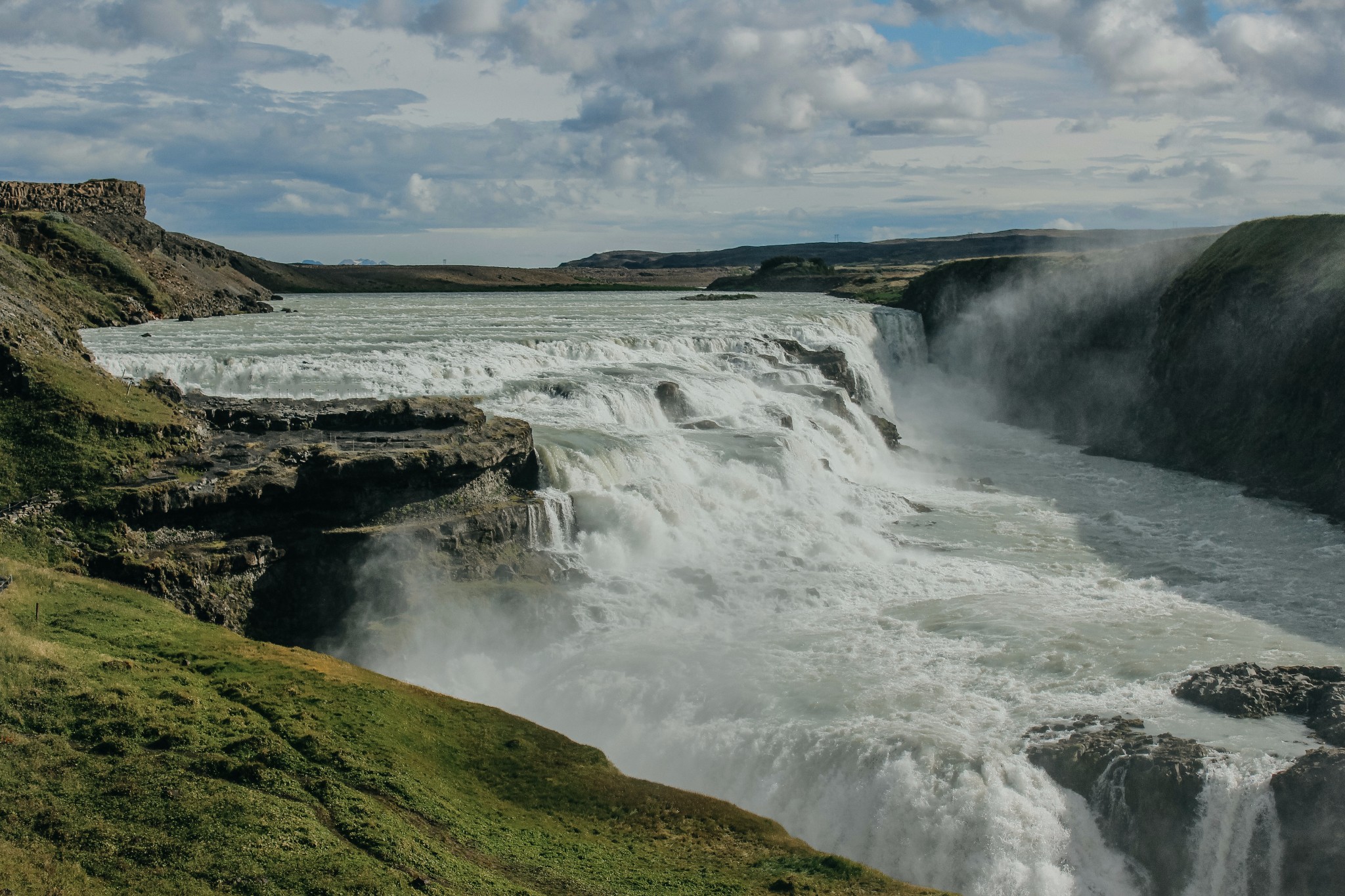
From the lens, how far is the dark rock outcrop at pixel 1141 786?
1242 centimetres

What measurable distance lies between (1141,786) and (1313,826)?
74.0 inches

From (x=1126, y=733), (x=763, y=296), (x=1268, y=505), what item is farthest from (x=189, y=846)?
(x=763, y=296)

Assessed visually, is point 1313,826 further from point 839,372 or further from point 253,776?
point 839,372

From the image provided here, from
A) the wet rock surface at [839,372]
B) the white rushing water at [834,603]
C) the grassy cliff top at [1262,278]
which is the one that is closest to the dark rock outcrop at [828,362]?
the wet rock surface at [839,372]

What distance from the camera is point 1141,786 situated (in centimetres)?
1286

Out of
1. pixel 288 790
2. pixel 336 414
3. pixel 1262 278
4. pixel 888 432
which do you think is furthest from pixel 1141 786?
pixel 1262 278

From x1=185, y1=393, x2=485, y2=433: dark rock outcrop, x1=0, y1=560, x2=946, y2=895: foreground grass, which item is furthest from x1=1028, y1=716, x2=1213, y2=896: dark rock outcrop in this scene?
x1=185, y1=393, x2=485, y2=433: dark rock outcrop

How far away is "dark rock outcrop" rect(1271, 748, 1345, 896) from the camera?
11.8 m

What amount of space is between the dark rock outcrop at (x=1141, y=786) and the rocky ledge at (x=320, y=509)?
10.5m

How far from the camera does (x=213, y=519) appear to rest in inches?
664

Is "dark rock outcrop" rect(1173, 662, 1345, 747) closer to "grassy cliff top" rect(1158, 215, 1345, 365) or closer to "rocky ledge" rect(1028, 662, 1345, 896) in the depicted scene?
"rocky ledge" rect(1028, 662, 1345, 896)

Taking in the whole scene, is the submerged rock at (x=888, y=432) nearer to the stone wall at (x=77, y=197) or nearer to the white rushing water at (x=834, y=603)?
the white rushing water at (x=834, y=603)

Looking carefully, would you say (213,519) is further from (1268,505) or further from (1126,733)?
(1268,505)

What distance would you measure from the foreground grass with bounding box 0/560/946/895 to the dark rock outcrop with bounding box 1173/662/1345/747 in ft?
25.6
